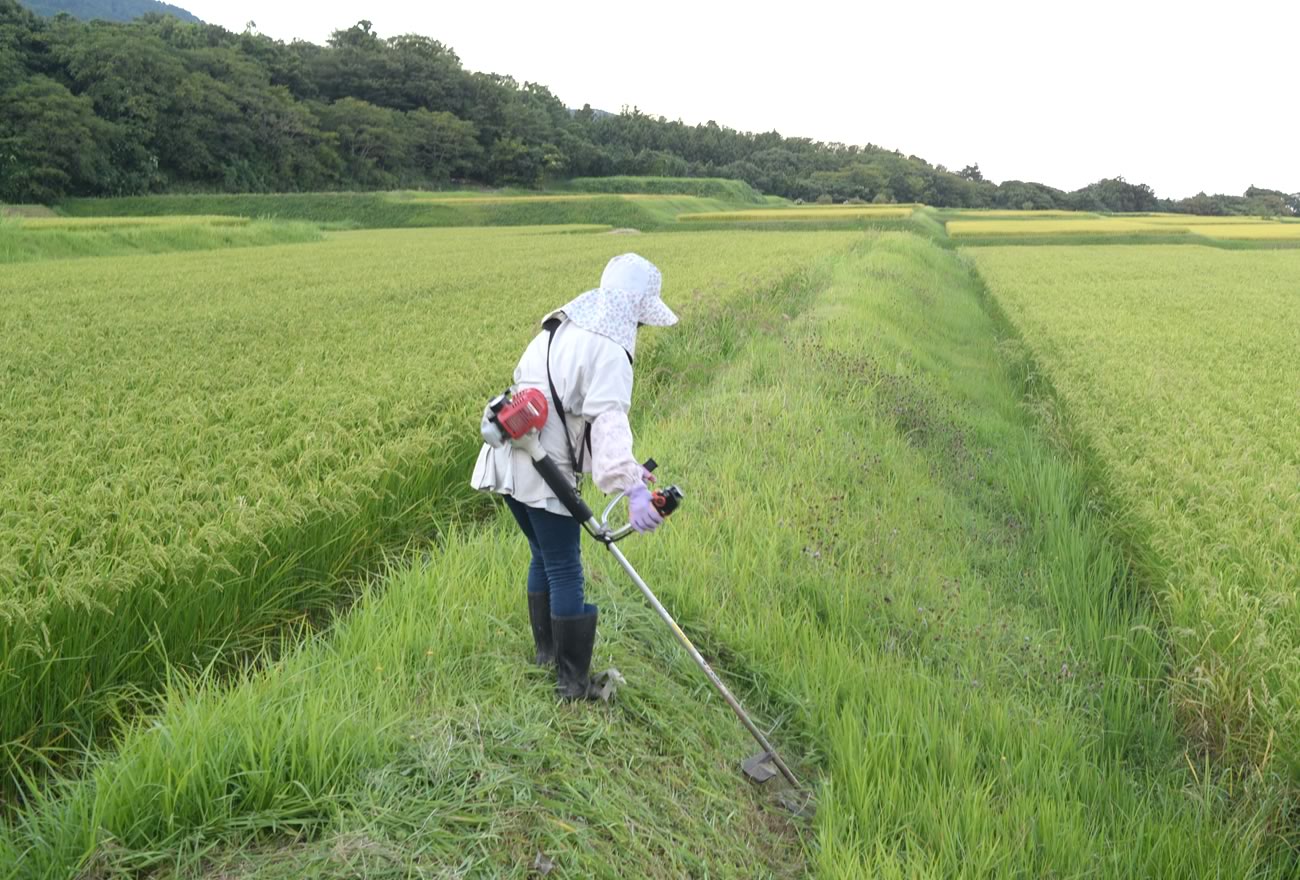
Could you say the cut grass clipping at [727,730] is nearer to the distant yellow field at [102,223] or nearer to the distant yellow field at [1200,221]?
the distant yellow field at [102,223]

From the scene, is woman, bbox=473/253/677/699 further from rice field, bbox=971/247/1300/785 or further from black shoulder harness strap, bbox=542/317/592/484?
rice field, bbox=971/247/1300/785

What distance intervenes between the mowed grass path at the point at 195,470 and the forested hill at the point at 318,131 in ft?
118

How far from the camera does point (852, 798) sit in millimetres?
2533

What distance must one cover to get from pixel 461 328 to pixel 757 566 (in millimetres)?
5668

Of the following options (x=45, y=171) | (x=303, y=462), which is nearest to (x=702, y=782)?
(x=303, y=462)

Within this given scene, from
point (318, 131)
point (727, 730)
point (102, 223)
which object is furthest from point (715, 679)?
point (318, 131)

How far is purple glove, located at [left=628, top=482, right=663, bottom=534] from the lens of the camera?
2371mm

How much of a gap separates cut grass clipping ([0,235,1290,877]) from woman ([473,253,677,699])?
25 cm

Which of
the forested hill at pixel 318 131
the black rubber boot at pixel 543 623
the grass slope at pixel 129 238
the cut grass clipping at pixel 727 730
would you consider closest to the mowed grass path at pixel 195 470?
the cut grass clipping at pixel 727 730

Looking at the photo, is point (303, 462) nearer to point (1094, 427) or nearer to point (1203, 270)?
point (1094, 427)

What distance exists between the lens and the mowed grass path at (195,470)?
113 inches

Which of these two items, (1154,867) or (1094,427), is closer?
(1154,867)

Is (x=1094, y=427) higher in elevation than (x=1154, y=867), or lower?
higher

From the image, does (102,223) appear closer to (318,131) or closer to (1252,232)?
(318,131)
